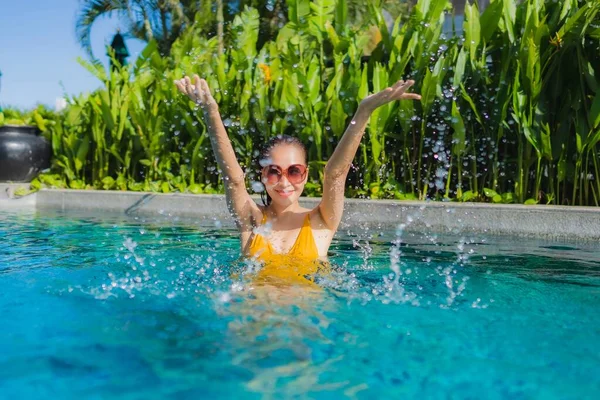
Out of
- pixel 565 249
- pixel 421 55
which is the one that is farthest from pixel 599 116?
pixel 421 55

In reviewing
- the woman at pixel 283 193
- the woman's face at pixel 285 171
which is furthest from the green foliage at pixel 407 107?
the woman's face at pixel 285 171

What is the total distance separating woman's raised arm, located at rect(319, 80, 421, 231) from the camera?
2.79 m

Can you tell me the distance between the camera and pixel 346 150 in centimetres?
300

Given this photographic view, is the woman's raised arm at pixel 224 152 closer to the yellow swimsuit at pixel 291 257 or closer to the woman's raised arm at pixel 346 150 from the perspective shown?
the yellow swimsuit at pixel 291 257

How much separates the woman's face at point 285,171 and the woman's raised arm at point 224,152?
0.17m

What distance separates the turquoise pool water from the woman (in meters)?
0.19

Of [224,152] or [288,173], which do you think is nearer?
[288,173]

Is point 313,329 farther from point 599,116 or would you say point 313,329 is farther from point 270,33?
point 270,33

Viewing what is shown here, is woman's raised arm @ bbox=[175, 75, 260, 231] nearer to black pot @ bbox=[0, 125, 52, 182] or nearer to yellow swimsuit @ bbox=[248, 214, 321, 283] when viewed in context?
yellow swimsuit @ bbox=[248, 214, 321, 283]

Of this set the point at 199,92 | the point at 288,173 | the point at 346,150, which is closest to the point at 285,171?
the point at 288,173

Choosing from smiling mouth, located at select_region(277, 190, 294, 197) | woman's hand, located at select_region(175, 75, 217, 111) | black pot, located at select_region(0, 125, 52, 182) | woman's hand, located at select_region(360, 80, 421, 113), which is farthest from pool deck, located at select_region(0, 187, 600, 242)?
woman's hand, located at select_region(175, 75, 217, 111)

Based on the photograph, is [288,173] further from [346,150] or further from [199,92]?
[199,92]

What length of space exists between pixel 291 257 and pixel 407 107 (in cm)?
329

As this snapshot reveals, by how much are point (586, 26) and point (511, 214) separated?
165cm
